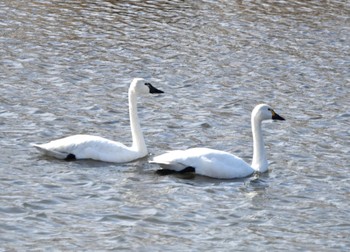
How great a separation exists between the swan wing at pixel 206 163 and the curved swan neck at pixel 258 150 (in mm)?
296

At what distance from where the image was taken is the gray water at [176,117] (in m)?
10.9

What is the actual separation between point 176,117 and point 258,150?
240cm

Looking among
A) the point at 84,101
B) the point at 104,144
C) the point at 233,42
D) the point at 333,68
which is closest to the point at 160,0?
the point at 233,42

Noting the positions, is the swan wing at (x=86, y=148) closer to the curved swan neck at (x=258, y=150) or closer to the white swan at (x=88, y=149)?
the white swan at (x=88, y=149)

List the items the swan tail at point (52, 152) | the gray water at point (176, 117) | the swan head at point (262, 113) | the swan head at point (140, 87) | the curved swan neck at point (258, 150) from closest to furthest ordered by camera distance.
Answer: the gray water at point (176, 117), the swan tail at point (52, 152), the curved swan neck at point (258, 150), the swan head at point (262, 113), the swan head at point (140, 87)

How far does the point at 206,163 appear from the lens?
42.1 ft

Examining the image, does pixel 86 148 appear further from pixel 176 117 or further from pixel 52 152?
pixel 176 117

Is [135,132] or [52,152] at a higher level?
[135,132]

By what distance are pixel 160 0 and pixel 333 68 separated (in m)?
6.41

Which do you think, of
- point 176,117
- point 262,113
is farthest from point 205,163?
point 176,117

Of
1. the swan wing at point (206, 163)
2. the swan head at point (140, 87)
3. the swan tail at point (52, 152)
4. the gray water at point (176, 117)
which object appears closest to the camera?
the gray water at point (176, 117)

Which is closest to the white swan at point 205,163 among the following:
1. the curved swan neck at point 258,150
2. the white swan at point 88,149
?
the curved swan neck at point 258,150

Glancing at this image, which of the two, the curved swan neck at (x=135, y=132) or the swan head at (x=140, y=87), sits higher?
the swan head at (x=140, y=87)

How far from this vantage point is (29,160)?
513 inches
